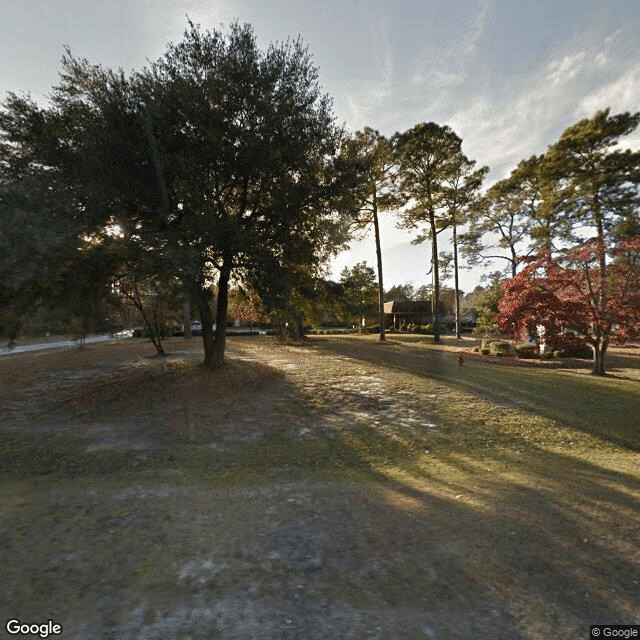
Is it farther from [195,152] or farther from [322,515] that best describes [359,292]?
[322,515]

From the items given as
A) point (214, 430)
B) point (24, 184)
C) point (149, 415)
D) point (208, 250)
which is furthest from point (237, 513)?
point (24, 184)

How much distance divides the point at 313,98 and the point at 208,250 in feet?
22.9

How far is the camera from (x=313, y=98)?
42.4ft

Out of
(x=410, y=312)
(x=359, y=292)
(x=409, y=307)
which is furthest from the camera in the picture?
(x=409, y=307)

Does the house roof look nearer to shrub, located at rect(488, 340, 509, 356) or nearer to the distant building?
→ the distant building

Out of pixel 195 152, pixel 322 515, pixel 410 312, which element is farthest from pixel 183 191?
pixel 410 312

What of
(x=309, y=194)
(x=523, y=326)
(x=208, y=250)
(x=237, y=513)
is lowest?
(x=237, y=513)

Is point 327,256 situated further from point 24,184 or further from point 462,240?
point 462,240

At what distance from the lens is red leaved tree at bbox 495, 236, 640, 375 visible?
13586 millimetres

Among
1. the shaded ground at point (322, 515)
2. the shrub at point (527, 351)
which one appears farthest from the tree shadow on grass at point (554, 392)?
the shrub at point (527, 351)

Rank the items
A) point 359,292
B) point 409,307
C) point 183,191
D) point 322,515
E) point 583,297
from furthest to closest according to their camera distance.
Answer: point 409,307
point 359,292
point 583,297
point 183,191
point 322,515

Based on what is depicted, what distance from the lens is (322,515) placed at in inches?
195

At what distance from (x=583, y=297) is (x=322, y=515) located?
14623mm

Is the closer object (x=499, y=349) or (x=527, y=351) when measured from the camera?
(x=527, y=351)
